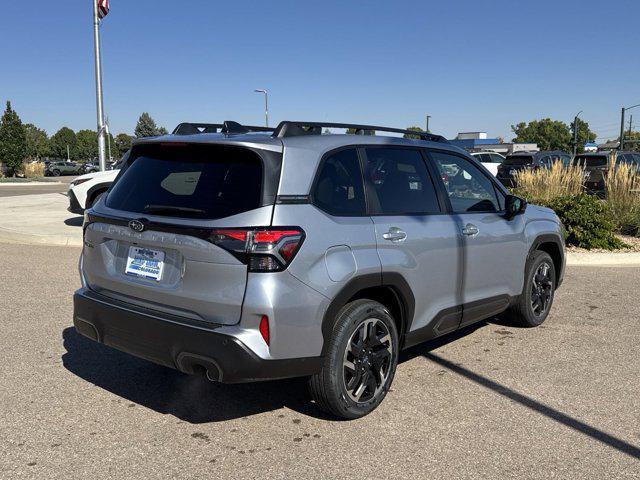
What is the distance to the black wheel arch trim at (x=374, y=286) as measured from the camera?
340cm

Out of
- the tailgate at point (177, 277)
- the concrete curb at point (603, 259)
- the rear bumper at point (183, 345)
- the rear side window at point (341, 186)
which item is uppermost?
the rear side window at point (341, 186)

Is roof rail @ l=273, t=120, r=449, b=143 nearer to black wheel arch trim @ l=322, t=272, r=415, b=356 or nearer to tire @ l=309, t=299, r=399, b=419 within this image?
black wheel arch trim @ l=322, t=272, r=415, b=356

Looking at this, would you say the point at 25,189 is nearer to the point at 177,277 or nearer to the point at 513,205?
the point at 513,205

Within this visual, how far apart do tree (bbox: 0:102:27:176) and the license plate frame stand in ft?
134

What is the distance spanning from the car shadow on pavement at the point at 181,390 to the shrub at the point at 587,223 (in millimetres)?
7307

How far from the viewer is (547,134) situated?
99.3 m

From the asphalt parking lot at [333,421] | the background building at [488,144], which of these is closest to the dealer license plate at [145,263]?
the asphalt parking lot at [333,421]

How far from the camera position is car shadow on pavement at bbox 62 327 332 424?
152 inches

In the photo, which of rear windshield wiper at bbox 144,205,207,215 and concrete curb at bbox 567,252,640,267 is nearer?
rear windshield wiper at bbox 144,205,207,215

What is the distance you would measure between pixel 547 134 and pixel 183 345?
104894 mm

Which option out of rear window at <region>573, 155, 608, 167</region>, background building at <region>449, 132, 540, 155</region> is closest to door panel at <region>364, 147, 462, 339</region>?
rear window at <region>573, 155, 608, 167</region>

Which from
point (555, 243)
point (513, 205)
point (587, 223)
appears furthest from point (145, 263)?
point (587, 223)

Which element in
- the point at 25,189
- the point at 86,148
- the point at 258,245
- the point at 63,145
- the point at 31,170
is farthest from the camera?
the point at 63,145

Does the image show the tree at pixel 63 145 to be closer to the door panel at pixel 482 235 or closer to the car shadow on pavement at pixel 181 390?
the car shadow on pavement at pixel 181 390
